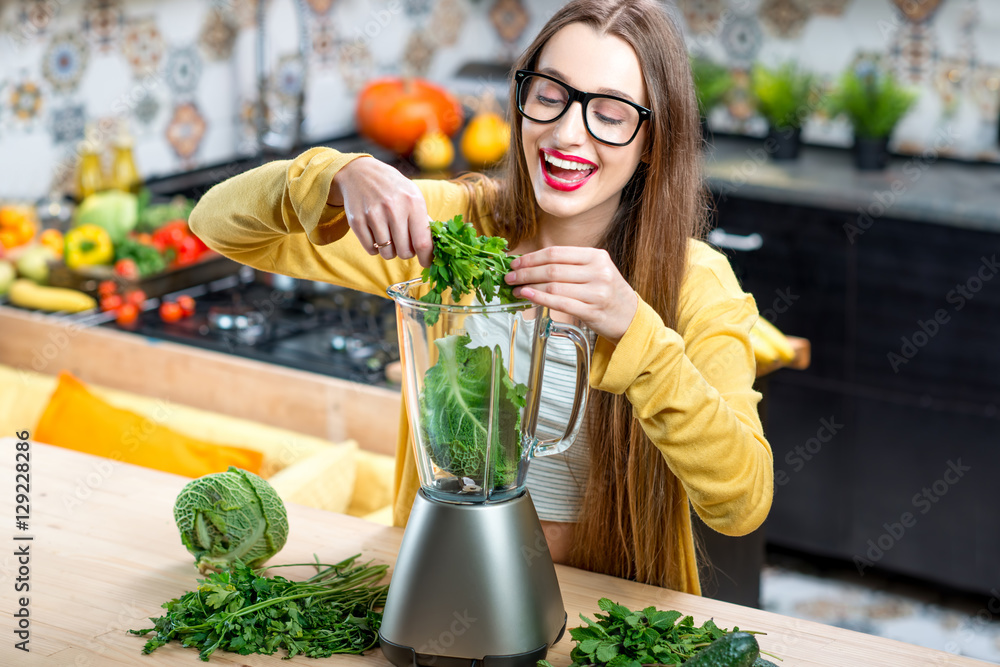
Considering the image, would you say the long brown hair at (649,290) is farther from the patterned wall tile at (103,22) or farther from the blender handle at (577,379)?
the patterned wall tile at (103,22)

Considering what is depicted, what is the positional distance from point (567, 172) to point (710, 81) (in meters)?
2.12

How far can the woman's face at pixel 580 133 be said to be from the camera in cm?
111

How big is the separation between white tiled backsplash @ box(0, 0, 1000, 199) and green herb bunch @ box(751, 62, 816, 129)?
0.14m

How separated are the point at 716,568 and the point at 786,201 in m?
1.19

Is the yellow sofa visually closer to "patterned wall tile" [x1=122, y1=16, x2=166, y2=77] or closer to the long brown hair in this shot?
the long brown hair

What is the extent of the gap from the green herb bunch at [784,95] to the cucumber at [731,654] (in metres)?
2.32

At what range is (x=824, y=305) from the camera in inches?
104

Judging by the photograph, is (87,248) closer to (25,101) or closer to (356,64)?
(25,101)

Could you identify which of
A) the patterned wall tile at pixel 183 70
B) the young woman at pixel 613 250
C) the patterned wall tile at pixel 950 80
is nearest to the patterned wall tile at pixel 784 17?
the patterned wall tile at pixel 950 80

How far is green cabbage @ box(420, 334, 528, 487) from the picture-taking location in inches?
35.9

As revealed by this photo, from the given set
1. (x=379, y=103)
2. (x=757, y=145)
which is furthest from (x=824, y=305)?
(x=379, y=103)

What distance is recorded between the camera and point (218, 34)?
2.81 meters

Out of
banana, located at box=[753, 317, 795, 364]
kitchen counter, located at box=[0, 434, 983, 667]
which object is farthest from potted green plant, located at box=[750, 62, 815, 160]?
kitchen counter, located at box=[0, 434, 983, 667]

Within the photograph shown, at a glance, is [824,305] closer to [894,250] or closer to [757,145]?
[894,250]
